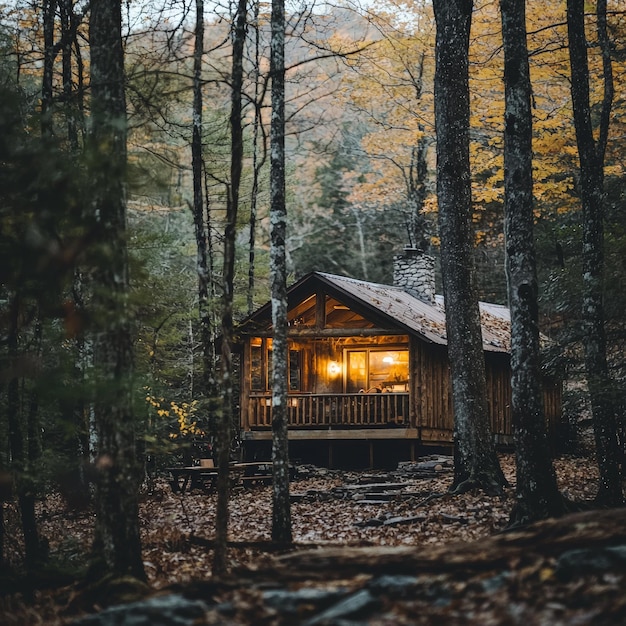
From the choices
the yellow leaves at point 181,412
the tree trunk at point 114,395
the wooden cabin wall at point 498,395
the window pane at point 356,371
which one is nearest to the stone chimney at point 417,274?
the window pane at point 356,371

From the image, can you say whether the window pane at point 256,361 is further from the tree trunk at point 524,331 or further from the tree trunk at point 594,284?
the tree trunk at point 524,331

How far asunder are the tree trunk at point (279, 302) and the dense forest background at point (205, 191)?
353mm

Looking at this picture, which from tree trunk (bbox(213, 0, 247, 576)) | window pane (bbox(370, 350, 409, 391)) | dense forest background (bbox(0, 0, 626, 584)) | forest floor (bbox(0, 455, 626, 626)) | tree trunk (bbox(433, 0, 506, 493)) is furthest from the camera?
window pane (bbox(370, 350, 409, 391))

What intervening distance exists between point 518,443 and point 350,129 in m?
29.4

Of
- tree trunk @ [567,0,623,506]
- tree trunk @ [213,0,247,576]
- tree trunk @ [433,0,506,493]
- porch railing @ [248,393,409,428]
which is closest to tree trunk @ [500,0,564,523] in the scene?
tree trunk @ [567,0,623,506]

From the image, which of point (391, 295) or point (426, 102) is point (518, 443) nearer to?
point (391, 295)

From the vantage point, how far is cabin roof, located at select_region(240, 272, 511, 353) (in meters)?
18.7

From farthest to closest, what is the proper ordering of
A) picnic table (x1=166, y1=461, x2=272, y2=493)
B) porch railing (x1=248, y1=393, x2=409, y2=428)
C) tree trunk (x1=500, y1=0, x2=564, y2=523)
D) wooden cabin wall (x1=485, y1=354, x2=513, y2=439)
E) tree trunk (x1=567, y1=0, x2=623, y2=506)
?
wooden cabin wall (x1=485, y1=354, x2=513, y2=439) < porch railing (x1=248, y1=393, x2=409, y2=428) < picnic table (x1=166, y1=461, x2=272, y2=493) < tree trunk (x1=567, y1=0, x2=623, y2=506) < tree trunk (x1=500, y1=0, x2=564, y2=523)

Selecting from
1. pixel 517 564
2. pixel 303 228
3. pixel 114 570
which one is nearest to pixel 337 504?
pixel 114 570

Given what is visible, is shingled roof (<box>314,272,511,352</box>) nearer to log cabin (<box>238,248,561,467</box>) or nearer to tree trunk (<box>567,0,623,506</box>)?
log cabin (<box>238,248,561,467</box>)

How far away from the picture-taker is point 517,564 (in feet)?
16.1

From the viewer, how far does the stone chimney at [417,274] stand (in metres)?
23.6

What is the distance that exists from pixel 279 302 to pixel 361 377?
1326 cm

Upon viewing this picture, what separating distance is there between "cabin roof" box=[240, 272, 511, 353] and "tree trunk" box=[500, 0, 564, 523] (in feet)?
30.5
